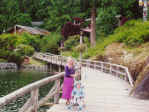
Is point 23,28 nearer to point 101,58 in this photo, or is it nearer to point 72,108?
point 101,58

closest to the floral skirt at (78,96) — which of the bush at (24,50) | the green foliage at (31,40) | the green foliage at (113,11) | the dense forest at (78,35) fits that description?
the dense forest at (78,35)

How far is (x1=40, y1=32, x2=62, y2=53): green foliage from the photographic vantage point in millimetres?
52000

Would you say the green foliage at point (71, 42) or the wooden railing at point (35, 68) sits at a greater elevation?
the green foliage at point (71, 42)

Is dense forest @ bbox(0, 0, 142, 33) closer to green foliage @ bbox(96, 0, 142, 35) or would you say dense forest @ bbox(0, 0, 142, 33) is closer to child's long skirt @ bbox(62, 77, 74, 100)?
green foliage @ bbox(96, 0, 142, 35)

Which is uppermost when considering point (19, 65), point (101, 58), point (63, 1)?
point (63, 1)

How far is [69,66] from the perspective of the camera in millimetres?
8852

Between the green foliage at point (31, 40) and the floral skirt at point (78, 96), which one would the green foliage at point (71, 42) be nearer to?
the green foliage at point (31, 40)

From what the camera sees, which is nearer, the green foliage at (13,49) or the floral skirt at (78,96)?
the floral skirt at (78,96)

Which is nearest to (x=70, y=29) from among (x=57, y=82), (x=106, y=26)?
(x=106, y=26)

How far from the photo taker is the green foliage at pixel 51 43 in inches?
2047

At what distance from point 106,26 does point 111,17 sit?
5.91 ft

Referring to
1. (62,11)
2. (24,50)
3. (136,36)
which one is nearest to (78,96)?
(136,36)

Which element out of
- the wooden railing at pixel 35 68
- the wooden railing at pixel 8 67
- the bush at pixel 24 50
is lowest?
the wooden railing at pixel 35 68

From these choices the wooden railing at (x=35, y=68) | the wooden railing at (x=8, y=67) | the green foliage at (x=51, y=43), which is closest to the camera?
the wooden railing at (x=8, y=67)
